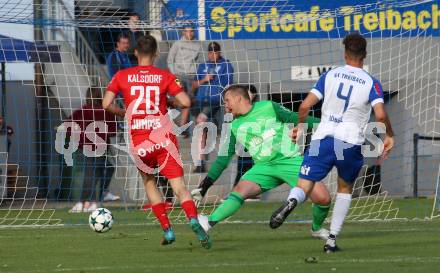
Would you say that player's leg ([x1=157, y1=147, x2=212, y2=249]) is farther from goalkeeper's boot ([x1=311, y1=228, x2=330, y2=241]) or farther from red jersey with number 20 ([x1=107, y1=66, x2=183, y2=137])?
goalkeeper's boot ([x1=311, y1=228, x2=330, y2=241])

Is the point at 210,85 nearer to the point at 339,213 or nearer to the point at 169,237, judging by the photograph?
the point at 169,237

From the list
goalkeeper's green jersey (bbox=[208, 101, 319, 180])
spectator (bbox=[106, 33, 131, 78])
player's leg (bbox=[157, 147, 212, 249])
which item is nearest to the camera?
player's leg (bbox=[157, 147, 212, 249])

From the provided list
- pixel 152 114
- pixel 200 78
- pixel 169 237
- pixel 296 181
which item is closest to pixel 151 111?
pixel 152 114

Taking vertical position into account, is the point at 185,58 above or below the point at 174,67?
above

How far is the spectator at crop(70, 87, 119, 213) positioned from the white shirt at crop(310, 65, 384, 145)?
693cm

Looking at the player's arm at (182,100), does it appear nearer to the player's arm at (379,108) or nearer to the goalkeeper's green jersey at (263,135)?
the goalkeeper's green jersey at (263,135)

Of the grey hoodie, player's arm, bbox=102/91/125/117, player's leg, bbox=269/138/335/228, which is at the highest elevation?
player's arm, bbox=102/91/125/117

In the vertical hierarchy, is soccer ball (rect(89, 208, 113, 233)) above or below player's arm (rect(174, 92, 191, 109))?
below

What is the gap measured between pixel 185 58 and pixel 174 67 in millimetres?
278

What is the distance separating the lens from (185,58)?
60.6 feet

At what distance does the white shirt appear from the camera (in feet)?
33.6

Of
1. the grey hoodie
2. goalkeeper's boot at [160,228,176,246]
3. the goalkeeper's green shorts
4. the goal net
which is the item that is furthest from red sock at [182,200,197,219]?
the grey hoodie

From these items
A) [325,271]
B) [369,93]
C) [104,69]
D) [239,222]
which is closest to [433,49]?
[239,222]

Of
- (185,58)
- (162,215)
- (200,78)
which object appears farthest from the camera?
(185,58)
